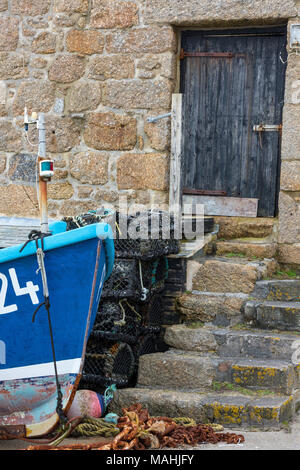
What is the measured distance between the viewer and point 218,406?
468cm

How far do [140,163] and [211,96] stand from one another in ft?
3.17

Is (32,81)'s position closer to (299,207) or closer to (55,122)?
(55,122)

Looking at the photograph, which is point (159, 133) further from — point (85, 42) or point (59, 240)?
point (59, 240)

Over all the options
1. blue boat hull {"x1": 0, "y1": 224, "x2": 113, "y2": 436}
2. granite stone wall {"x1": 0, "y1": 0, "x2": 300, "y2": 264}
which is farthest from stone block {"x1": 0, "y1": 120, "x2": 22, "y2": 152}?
blue boat hull {"x1": 0, "y1": 224, "x2": 113, "y2": 436}

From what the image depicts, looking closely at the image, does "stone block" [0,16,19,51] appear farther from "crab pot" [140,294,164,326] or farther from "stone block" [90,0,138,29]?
"crab pot" [140,294,164,326]

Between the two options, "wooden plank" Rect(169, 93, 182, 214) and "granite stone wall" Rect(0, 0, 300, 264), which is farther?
"wooden plank" Rect(169, 93, 182, 214)

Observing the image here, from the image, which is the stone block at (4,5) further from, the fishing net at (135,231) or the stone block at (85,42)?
the fishing net at (135,231)

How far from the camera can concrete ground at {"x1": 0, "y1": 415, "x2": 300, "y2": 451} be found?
4289 mm

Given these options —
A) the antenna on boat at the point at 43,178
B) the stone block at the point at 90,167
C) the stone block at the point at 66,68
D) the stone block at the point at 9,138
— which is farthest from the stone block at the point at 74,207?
the antenna on boat at the point at 43,178

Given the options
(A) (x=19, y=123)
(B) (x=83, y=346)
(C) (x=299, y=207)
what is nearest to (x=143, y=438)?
(B) (x=83, y=346)

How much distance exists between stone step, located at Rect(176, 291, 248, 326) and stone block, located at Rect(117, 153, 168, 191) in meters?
1.40

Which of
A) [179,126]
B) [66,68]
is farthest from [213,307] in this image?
[66,68]

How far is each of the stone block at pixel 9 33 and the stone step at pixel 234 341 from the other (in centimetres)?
344
